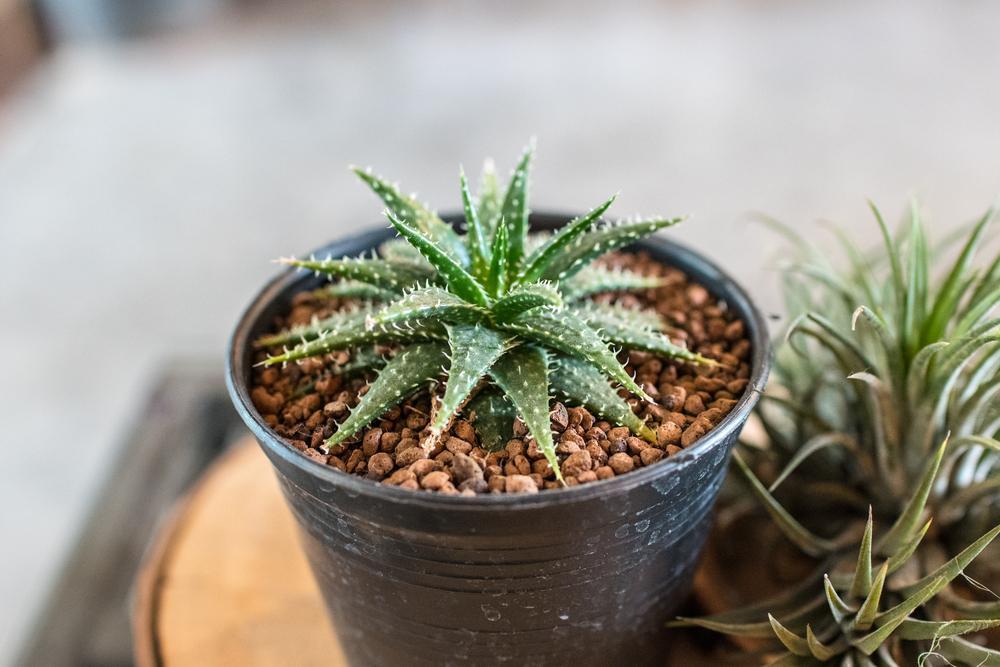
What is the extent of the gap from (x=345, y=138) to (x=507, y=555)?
2537 mm

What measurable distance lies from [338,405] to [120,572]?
80 centimetres

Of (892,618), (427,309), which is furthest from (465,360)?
(892,618)

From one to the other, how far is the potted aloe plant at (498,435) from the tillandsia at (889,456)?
0.10m

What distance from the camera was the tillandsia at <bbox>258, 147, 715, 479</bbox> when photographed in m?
0.75

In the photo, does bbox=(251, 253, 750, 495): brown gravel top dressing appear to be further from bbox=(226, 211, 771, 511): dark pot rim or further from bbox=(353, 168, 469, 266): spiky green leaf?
bbox=(353, 168, 469, 266): spiky green leaf

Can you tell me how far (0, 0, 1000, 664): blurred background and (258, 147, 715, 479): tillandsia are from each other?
1.35 metres

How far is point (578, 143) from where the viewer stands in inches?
116

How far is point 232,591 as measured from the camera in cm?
111

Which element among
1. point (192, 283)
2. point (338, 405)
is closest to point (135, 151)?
point (192, 283)

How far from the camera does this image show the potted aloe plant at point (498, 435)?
28.2 inches

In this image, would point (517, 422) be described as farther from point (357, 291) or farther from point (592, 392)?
point (357, 291)

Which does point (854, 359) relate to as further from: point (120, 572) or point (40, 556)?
point (40, 556)

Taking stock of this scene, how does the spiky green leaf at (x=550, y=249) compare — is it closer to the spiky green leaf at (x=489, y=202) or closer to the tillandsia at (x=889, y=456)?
the spiky green leaf at (x=489, y=202)

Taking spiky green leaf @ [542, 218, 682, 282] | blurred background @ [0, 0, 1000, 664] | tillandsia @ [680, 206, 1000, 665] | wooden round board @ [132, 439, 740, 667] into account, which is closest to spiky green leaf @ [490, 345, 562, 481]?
spiky green leaf @ [542, 218, 682, 282]
